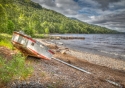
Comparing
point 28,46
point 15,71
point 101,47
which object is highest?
point 28,46

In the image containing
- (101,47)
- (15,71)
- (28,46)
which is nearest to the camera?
(15,71)

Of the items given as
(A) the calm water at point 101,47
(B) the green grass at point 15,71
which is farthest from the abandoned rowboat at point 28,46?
(A) the calm water at point 101,47

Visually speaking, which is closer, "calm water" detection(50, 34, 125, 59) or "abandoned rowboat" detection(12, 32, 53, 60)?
"abandoned rowboat" detection(12, 32, 53, 60)

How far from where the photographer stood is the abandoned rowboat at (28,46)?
1397 centimetres

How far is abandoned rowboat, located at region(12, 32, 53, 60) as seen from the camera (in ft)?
45.8

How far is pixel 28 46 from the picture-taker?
46.0 feet

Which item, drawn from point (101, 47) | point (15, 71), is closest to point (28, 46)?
point (15, 71)

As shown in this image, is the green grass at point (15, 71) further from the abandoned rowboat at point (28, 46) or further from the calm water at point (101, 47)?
the calm water at point (101, 47)

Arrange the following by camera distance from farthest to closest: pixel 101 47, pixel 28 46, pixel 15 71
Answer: pixel 101 47, pixel 28 46, pixel 15 71

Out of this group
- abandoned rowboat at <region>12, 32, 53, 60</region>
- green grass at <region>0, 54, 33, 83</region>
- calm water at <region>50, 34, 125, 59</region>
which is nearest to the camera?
green grass at <region>0, 54, 33, 83</region>

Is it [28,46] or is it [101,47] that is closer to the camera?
[28,46]

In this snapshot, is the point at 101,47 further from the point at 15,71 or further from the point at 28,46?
the point at 15,71

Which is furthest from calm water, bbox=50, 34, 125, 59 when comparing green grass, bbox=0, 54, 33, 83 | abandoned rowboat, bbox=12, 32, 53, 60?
green grass, bbox=0, 54, 33, 83

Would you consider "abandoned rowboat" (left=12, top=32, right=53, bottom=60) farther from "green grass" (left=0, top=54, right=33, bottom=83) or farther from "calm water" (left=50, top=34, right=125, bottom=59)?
"calm water" (left=50, top=34, right=125, bottom=59)
